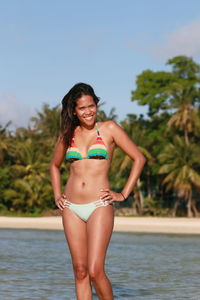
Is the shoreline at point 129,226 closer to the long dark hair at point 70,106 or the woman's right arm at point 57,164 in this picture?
the woman's right arm at point 57,164

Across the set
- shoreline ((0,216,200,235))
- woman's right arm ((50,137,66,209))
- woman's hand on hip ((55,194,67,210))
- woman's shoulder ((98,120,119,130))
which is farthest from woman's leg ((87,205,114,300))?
shoreline ((0,216,200,235))

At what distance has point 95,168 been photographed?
5289 mm

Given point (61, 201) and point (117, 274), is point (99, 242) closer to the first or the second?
point (61, 201)

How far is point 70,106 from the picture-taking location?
5430 millimetres

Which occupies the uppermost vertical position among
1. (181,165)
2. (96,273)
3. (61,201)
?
(61,201)

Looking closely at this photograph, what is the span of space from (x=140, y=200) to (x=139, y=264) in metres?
37.9

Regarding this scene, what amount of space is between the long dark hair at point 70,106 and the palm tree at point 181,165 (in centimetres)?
4088

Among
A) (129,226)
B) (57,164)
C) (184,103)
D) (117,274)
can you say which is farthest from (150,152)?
(57,164)

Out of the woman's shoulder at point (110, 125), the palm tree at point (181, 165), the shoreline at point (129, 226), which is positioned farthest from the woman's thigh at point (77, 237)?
the palm tree at point (181, 165)

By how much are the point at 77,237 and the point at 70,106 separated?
3.45 ft

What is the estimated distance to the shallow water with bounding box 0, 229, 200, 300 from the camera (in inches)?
360

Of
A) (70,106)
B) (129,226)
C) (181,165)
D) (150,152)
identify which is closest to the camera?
(70,106)

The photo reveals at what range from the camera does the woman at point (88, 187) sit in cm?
516

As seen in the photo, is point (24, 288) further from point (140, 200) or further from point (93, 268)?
point (140, 200)
